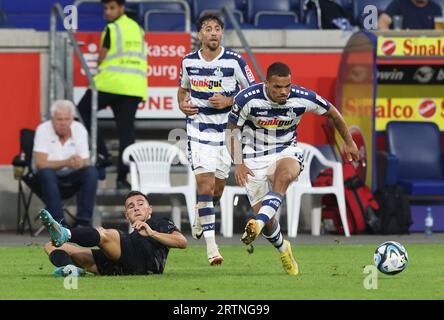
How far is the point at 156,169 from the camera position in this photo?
715 inches

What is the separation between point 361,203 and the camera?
18.0 m

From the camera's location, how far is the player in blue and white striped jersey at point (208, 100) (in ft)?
43.8

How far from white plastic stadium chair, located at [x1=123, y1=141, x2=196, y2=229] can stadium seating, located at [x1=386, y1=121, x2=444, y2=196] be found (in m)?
2.98

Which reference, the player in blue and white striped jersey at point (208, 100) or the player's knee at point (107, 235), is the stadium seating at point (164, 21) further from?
the player's knee at point (107, 235)

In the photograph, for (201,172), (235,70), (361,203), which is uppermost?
(235,70)

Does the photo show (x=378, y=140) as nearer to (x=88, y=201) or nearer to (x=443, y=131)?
(x=443, y=131)

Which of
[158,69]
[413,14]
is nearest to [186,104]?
[158,69]

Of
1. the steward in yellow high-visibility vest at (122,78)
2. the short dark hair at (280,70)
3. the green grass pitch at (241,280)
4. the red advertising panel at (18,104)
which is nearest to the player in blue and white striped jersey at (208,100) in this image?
the green grass pitch at (241,280)

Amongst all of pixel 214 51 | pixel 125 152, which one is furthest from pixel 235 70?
pixel 125 152

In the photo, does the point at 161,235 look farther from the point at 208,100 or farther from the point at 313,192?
the point at 313,192

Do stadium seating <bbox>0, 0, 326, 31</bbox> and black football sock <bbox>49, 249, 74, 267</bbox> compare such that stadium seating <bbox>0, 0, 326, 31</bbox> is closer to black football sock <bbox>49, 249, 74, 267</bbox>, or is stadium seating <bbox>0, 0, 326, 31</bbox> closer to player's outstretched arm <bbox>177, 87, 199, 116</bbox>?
player's outstretched arm <bbox>177, 87, 199, 116</bbox>

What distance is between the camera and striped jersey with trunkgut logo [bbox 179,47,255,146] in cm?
1340

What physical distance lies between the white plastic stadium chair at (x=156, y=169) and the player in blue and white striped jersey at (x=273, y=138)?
5.57 metres

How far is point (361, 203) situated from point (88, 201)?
346cm
